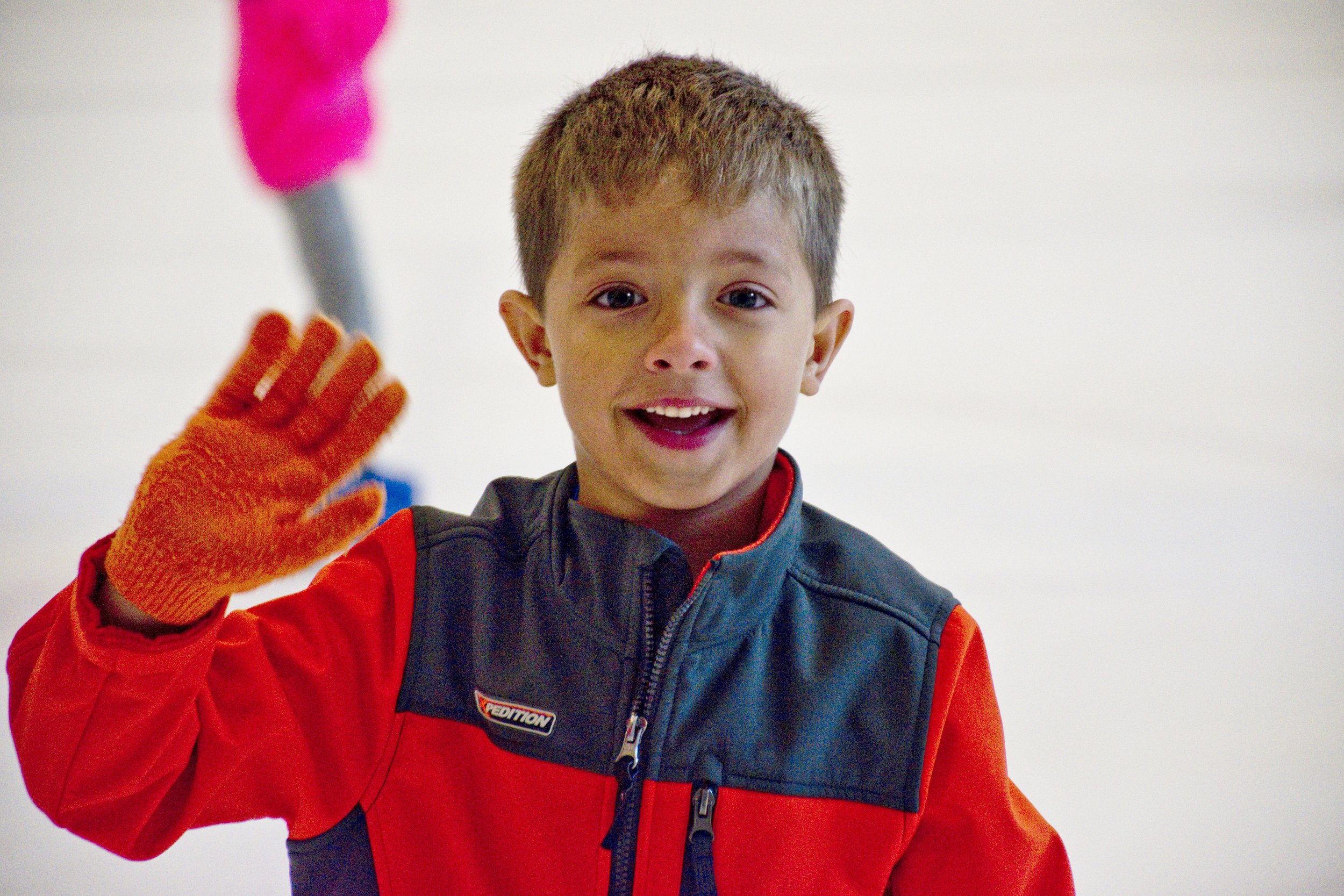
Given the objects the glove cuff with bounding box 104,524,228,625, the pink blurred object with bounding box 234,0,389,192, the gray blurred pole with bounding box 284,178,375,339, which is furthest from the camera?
the gray blurred pole with bounding box 284,178,375,339

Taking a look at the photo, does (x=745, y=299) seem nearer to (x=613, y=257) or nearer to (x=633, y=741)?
(x=613, y=257)

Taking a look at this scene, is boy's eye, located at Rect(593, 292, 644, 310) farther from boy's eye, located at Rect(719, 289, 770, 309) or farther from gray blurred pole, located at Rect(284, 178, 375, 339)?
gray blurred pole, located at Rect(284, 178, 375, 339)

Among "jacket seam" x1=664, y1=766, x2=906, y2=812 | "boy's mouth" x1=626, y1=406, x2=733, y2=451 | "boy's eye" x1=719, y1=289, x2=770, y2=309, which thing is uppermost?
"boy's eye" x1=719, y1=289, x2=770, y2=309

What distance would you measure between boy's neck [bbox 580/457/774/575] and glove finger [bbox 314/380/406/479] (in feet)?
0.48

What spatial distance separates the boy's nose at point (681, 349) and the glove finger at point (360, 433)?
0.14 metres

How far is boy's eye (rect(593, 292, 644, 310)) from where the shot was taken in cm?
61

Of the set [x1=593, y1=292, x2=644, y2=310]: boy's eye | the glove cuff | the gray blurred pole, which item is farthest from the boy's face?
the gray blurred pole

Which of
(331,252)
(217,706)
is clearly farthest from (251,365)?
(331,252)

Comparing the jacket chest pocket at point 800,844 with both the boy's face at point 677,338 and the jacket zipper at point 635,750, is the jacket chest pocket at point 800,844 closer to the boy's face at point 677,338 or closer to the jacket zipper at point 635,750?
the jacket zipper at point 635,750

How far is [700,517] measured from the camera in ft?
2.19

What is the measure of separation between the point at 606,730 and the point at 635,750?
3 centimetres

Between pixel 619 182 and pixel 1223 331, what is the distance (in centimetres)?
108

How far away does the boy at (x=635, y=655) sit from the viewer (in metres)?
0.58

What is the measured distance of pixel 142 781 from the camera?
1.64 ft
